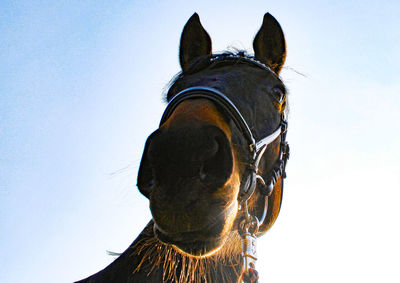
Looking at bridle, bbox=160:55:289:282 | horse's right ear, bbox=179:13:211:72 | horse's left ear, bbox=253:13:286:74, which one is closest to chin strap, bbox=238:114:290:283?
bridle, bbox=160:55:289:282

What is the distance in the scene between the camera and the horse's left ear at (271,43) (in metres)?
3.41

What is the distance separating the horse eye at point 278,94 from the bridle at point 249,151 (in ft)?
0.63

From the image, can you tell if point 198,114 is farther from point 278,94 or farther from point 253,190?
point 278,94

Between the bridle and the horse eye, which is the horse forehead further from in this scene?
the horse eye

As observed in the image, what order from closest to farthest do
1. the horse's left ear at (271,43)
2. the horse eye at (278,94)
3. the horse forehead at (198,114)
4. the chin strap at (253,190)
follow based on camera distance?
the horse forehead at (198,114) < the chin strap at (253,190) < the horse eye at (278,94) < the horse's left ear at (271,43)

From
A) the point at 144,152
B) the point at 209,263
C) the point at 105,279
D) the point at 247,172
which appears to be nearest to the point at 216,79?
the point at 247,172

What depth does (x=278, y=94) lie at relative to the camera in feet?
9.57

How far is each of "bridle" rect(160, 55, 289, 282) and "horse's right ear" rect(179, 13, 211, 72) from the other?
51cm

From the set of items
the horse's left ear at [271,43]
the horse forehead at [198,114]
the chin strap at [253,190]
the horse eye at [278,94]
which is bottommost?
the chin strap at [253,190]

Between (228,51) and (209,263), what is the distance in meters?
1.87

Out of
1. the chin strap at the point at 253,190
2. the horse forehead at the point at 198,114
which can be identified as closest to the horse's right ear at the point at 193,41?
the chin strap at the point at 253,190

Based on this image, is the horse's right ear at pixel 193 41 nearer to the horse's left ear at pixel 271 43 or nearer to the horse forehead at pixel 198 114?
the horse's left ear at pixel 271 43

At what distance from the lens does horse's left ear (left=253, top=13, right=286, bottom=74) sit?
3.41 metres

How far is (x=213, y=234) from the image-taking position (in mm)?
1770
